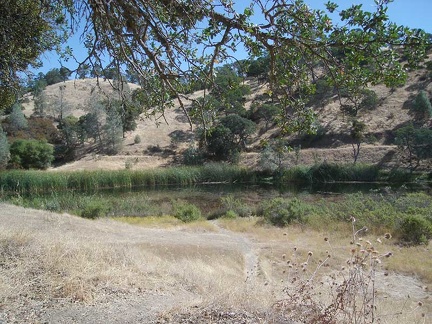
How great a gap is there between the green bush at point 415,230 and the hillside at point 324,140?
32252 mm

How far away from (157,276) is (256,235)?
11964mm

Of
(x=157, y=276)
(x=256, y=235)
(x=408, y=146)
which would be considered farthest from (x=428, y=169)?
(x=157, y=276)

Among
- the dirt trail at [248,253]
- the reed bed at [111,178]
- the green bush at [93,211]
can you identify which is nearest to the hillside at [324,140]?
the reed bed at [111,178]

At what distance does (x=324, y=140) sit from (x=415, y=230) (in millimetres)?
41878

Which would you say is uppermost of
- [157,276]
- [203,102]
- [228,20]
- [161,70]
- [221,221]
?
[228,20]

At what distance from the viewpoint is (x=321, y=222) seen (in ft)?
59.5

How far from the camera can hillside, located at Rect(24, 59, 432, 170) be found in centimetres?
5022

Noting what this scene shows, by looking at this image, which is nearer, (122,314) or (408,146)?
(122,314)

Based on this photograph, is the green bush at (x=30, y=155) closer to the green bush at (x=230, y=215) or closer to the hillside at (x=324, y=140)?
the hillside at (x=324, y=140)

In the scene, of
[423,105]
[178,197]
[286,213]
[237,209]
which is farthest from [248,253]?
[423,105]

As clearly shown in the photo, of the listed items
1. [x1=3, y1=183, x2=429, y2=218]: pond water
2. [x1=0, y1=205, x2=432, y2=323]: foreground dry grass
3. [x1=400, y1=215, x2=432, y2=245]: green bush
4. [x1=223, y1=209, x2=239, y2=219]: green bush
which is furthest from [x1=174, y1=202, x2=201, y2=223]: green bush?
[x1=0, y1=205, x2=432, y2=323]: foreground dry grass

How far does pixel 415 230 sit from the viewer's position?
15.3 metres

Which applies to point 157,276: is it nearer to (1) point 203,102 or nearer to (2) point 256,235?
(1) point 203,102

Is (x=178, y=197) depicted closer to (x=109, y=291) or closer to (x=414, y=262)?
(x=414, y=262)
